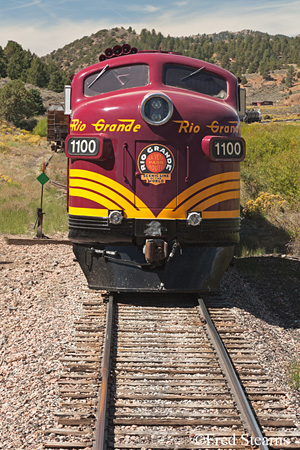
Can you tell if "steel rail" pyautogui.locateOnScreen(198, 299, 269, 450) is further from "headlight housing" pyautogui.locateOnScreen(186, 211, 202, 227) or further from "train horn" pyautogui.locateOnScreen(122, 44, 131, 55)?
"train horn" pyautogui.locateOnScreen(122, 44, 131, 55)

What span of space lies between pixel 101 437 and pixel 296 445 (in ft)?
5.72

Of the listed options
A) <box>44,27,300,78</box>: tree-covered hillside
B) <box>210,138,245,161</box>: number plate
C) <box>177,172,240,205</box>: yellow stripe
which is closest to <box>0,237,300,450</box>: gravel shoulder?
<box>177,172,240,205</box>: yellow stripe

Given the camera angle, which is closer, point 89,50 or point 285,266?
point 285,266

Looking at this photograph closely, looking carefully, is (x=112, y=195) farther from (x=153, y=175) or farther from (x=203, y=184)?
(x=203, y=184)

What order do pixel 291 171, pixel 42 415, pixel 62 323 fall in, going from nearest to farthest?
pixel 42 415 → pixel 62 323 → pixel 291 171

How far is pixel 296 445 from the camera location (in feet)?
15.1

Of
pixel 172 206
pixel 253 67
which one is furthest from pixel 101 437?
pixel 253 67

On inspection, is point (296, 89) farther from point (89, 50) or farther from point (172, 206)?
point (172, 206)

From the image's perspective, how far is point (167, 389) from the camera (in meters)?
5.58

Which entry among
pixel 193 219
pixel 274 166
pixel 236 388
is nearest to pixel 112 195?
pixel 193 219

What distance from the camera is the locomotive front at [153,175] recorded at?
752cm

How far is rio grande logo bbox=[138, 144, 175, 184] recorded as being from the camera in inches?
296

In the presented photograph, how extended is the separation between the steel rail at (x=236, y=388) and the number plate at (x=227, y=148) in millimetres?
2359

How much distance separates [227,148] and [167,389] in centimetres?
376
